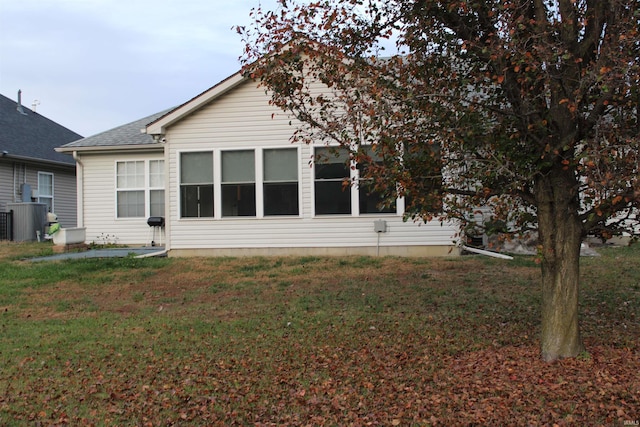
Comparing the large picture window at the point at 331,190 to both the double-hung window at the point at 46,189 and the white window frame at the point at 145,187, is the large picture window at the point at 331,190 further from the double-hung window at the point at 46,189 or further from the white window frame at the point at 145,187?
the double-hung window at the point at 46,189

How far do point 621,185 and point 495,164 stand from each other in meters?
0.92

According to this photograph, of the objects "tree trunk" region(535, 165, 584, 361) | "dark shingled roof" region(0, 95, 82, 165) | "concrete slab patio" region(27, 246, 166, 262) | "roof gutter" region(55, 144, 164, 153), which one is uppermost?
"dark shingled roof" region(0, 95, 82, 165)

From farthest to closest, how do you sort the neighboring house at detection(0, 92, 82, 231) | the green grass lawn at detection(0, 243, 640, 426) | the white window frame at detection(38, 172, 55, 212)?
1. the white window frame at detection(38, 172, 55, 212)
2. the neighboring house at detection(0, 92, 82, 231)
3. the green grass lawn at detection(0, 243, 640, 426)

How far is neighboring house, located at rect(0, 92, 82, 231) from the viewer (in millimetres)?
17875

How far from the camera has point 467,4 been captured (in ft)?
13.6

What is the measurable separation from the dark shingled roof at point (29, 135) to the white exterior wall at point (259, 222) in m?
9.30

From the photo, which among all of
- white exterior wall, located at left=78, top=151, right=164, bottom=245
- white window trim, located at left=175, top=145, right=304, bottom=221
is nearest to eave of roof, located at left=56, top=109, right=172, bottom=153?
white exterior wall, located at left=78, top=151, right=164, bottom=245

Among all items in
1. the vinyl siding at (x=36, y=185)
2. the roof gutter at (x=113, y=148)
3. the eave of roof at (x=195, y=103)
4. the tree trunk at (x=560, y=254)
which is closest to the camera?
the tree trunk at (x=560, y=254)

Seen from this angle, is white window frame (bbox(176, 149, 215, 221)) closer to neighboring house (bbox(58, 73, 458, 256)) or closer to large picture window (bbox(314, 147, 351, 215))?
neighboring house (bbox(58, 73, 458, 256))

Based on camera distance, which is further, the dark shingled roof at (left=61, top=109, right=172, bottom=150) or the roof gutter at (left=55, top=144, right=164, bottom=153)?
the dark shingled roof at (left=61, top=109, right=172, bottom=150)

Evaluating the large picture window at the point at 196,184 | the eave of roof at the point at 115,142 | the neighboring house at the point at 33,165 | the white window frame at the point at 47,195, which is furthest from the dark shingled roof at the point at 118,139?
the white window frame at the point at 47,195

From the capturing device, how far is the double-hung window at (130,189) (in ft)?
46.6

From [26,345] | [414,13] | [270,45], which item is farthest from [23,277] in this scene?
[414,13]

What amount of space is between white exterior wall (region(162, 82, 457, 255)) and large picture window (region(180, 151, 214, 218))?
0.13 metres
